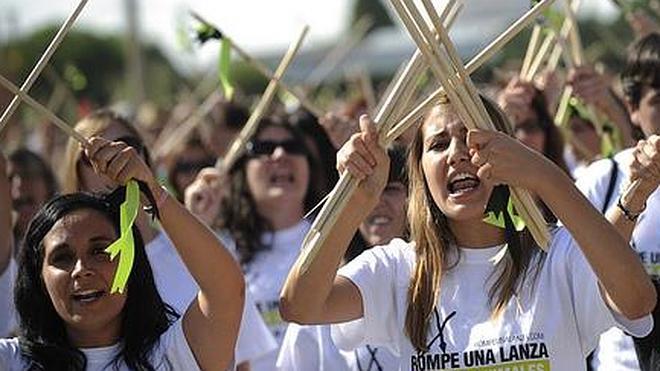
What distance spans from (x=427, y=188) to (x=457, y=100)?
1.45 feet

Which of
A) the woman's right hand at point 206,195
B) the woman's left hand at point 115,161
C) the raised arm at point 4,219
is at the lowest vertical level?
the woman's left hand at point 115,161

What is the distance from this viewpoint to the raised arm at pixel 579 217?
12.6 ft

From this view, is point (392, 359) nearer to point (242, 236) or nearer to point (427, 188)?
point (427, 188)

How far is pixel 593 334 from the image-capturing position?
408 centimetres

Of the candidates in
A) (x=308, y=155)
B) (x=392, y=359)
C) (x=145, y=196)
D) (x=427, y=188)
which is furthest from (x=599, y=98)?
(x=145, y=196)

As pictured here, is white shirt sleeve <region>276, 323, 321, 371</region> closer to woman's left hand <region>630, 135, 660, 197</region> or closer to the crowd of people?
the crowd of people

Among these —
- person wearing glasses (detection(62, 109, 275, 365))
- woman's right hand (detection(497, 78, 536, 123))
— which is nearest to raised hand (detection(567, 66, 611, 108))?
woman's right hand (detection(497, 78, 536, 123))

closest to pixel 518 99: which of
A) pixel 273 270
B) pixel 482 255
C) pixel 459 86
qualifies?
pixel 273 270

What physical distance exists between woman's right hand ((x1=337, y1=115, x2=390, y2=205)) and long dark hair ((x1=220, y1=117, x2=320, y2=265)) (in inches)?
104

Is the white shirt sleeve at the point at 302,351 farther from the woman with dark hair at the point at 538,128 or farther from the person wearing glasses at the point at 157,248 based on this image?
the woman with dark hair at the point at 538,128

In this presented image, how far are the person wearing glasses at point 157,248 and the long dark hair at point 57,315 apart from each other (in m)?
0.44

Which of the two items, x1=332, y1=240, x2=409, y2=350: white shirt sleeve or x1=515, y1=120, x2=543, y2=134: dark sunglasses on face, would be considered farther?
x1=515, y1=120, x2=543, y2=134: dark sunglasses on face

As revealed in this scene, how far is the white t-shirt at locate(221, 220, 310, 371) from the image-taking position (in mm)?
6348

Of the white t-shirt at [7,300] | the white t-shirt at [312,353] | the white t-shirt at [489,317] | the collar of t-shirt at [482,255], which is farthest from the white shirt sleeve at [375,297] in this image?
the white t-shirt at [7,300]
